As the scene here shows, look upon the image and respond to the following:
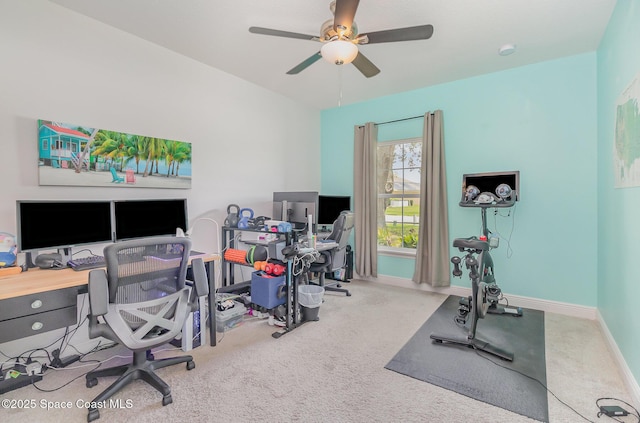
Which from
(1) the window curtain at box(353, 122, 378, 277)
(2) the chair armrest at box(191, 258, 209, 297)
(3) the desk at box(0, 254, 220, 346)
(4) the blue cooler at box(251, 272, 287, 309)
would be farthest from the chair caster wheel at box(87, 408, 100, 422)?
(1) the window curtain at box(353, 122, 378, 277)

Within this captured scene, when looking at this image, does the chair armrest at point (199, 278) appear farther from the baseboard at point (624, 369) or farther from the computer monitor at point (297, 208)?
the baseboard at point (624, 369)

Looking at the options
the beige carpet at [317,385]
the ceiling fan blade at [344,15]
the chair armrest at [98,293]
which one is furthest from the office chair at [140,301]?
the ceiling fan blade at [344,15]

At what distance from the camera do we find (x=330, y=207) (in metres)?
4.53

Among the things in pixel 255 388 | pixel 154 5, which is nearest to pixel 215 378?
pixel 255 388

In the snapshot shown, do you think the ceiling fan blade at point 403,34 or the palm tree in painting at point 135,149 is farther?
the palm tree in painting at point 135,149

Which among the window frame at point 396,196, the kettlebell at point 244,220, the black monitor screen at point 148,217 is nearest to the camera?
the black monitor screen at point 148,217

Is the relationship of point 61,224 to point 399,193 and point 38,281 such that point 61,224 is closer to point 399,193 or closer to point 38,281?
point 38,281

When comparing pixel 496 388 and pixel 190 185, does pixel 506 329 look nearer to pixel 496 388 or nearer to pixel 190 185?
pixel 496 388

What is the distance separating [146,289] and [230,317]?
117cm

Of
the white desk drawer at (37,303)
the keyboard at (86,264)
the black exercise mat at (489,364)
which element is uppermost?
the keyboard at (86,264)

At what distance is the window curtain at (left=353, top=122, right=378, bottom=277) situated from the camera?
173 inches

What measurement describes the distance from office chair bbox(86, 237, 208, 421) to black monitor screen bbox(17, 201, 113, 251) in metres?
0.71

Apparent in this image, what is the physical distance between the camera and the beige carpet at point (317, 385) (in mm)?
1735

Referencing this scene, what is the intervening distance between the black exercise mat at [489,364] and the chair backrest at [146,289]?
1.56 meters
